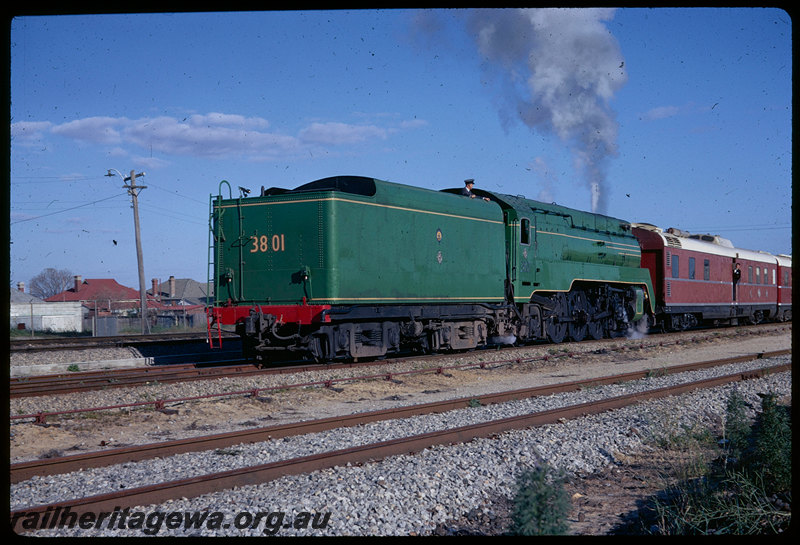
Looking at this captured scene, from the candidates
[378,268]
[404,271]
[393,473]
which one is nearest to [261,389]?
[378,268]

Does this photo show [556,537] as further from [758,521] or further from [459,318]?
[459,318]

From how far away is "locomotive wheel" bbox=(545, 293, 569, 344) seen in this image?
1906 centimetres

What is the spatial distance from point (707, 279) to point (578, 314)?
887 cm

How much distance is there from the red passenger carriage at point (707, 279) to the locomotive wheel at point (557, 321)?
5.88 metres

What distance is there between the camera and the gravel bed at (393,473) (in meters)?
5.34

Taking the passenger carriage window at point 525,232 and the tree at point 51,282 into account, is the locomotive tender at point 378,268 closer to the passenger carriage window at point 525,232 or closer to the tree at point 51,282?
the passenger carriage window at point 525,232

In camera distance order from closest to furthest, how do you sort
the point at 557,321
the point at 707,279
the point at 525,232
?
the point at 525,232, the point at 557,321, the point at 707,279

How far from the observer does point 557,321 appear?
19516mm

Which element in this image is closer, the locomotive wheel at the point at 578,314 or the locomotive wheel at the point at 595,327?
the locomotive wheel at the point at 578,314

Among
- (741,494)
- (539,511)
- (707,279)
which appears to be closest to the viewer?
(539,511)

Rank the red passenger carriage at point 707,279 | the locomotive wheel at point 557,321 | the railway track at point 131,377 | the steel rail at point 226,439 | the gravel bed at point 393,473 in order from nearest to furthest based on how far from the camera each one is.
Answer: the gravel bed at point 393,473 → the steel rail at point 226,439 → the railway track at point 131,377 → the locomotive wheel at point 557,321 → the red passenger carriage at point 707,279

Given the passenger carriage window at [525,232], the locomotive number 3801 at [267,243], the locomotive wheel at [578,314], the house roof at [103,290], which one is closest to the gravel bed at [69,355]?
the locomotive number 3801 at [267,243]

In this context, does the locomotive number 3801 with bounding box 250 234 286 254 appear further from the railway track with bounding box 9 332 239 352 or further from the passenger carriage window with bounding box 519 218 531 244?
the passenger carriage window with bounding box 519 218 531 244

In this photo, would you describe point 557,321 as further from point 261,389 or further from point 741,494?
point 741,494
